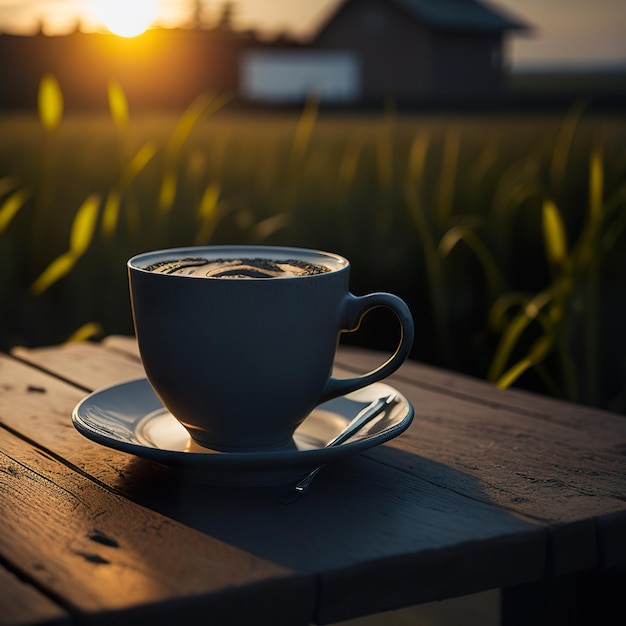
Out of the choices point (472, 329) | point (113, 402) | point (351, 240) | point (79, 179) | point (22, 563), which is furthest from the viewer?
point (79, 179)

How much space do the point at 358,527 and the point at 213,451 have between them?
160mm

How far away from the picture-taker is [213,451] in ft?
2.24

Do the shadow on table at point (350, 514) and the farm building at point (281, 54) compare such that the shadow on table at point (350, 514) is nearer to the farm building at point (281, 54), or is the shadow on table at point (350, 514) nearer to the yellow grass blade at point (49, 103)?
the yellow grass blade at point (49, 103)

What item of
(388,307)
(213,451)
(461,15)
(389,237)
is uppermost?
(461,15)

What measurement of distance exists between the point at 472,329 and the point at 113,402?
41.4 inches

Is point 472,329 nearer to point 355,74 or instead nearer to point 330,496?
point 330,496

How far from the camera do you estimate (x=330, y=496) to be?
0.62 meters

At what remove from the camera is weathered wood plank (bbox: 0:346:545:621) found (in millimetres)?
514

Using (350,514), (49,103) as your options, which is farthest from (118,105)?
(350,514)

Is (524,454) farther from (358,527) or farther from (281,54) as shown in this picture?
(281,54)

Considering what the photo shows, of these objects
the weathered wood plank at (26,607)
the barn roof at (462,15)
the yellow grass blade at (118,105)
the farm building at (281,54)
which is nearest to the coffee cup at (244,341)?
the weathered wood plank at (26,607)

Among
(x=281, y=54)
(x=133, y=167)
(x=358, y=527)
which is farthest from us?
(x=281, y=54)

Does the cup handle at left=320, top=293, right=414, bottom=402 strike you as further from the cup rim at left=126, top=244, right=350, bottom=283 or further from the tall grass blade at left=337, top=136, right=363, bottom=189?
the tall grass blade at left=337, top=136, right=363, bottom=189

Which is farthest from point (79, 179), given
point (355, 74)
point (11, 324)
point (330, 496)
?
point (355, 74)
